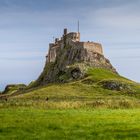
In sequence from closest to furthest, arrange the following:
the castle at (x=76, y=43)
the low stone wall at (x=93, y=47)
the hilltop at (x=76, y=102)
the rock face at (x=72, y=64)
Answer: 1. the hilltop at (x=76, y=102)
2. the rock face at (x=72, y=64)
3. the low stone wall at (x=93, y=47)
4. the castle at (x=76, y=43)

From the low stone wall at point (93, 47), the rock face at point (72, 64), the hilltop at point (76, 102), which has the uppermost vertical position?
the low stone wall at point (93, 47)

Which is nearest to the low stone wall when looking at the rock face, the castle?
the castle

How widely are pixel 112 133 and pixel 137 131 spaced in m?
2.09

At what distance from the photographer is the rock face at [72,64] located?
16525 cm

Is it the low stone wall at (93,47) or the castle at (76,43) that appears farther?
the castle at (76,43)

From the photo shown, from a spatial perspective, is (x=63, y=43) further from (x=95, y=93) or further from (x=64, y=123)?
(x=64, y=123)

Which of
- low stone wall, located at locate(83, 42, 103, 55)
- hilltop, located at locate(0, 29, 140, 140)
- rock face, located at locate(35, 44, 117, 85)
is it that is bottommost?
hilltop, located at locate(0, 29, 140, 140)

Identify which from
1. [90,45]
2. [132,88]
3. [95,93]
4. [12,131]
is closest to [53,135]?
[12,131]

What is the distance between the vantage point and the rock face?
542 feet

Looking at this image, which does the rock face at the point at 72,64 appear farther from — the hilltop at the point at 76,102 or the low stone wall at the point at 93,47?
the low stone wall at the point at 93,47

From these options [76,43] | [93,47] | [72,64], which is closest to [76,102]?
[72,64]

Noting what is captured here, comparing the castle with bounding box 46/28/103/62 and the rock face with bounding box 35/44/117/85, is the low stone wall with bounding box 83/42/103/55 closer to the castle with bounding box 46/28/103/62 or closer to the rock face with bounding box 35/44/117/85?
the castle with bounding box 46/28/103/62

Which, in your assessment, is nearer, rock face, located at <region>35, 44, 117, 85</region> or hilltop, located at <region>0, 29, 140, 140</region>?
hilltop, located at <region>0, 29, 140, 140</region>

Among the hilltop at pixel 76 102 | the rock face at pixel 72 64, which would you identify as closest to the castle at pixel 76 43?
the hilltop at pixel 76 102
